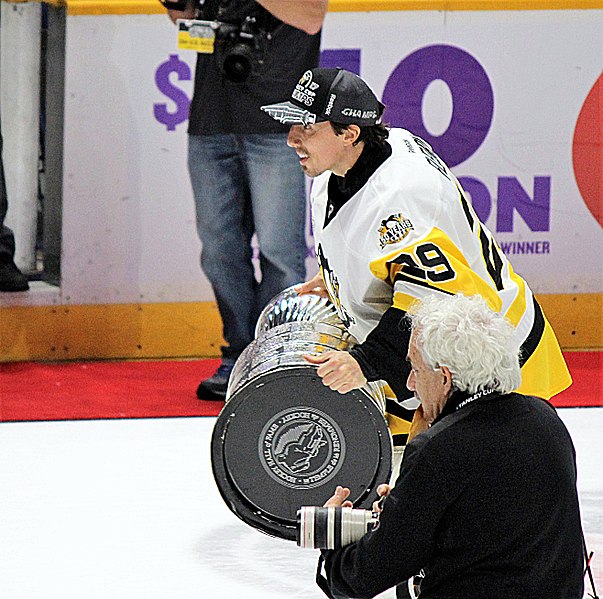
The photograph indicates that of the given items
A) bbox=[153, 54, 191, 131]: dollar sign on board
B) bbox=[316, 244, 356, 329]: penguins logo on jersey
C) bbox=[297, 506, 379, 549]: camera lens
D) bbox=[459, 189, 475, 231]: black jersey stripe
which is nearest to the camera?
bbox=[297, 506, 379, 549]: camera lens

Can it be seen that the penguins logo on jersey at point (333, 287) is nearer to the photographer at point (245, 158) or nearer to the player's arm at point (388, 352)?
the player's arm at point (388, 352)

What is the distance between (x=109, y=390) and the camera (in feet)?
18.5

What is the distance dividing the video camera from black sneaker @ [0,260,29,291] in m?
1.31

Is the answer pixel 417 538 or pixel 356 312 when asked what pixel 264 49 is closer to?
pixel 356 312

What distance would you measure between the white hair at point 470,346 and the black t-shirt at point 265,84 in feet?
10.7

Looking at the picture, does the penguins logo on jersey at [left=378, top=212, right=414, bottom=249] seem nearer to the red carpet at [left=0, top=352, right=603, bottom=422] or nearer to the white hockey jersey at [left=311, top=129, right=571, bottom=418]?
the white hockey jersey at [left=311, top=129, right=571, bottom=418]

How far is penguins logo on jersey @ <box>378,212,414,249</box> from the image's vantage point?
3.19 metres

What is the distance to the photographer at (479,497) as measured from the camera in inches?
87.2

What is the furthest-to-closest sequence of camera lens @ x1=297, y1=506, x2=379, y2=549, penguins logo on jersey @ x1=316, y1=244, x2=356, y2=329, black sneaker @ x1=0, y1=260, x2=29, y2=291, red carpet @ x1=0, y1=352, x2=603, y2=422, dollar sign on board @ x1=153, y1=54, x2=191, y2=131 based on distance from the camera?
black sneaker @ x1=0, y1=260, x2=29, y2=291 < dollar sign on board @ x1=153, y1=54, x2=191, y2=131 < red carpet @ x1=0, y1=352, x2=603, y2=422 < penguins logo on jersey @ x1=316, y1=244, x2=356, y2=329 < camera lens @ x1=297, y1=506, x2=379, y2=549

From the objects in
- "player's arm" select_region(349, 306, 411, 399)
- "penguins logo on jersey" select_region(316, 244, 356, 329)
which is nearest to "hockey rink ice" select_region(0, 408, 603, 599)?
"player's arm" select_region(349, 306, 411, 399)

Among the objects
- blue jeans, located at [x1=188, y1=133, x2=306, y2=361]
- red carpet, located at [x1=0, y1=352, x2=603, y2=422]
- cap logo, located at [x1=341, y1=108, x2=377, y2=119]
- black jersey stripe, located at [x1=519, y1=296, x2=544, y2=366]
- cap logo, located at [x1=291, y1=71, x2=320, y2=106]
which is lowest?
red carpet, located at [x1=0, y1=352, x2=603, y2=422]

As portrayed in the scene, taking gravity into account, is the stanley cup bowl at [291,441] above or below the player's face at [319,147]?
below

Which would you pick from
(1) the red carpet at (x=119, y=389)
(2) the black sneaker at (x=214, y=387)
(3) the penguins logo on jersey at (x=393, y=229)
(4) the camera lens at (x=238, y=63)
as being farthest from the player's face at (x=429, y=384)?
(4) the camera lens at (x=238, y=63)

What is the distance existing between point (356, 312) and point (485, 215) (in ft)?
9.23
